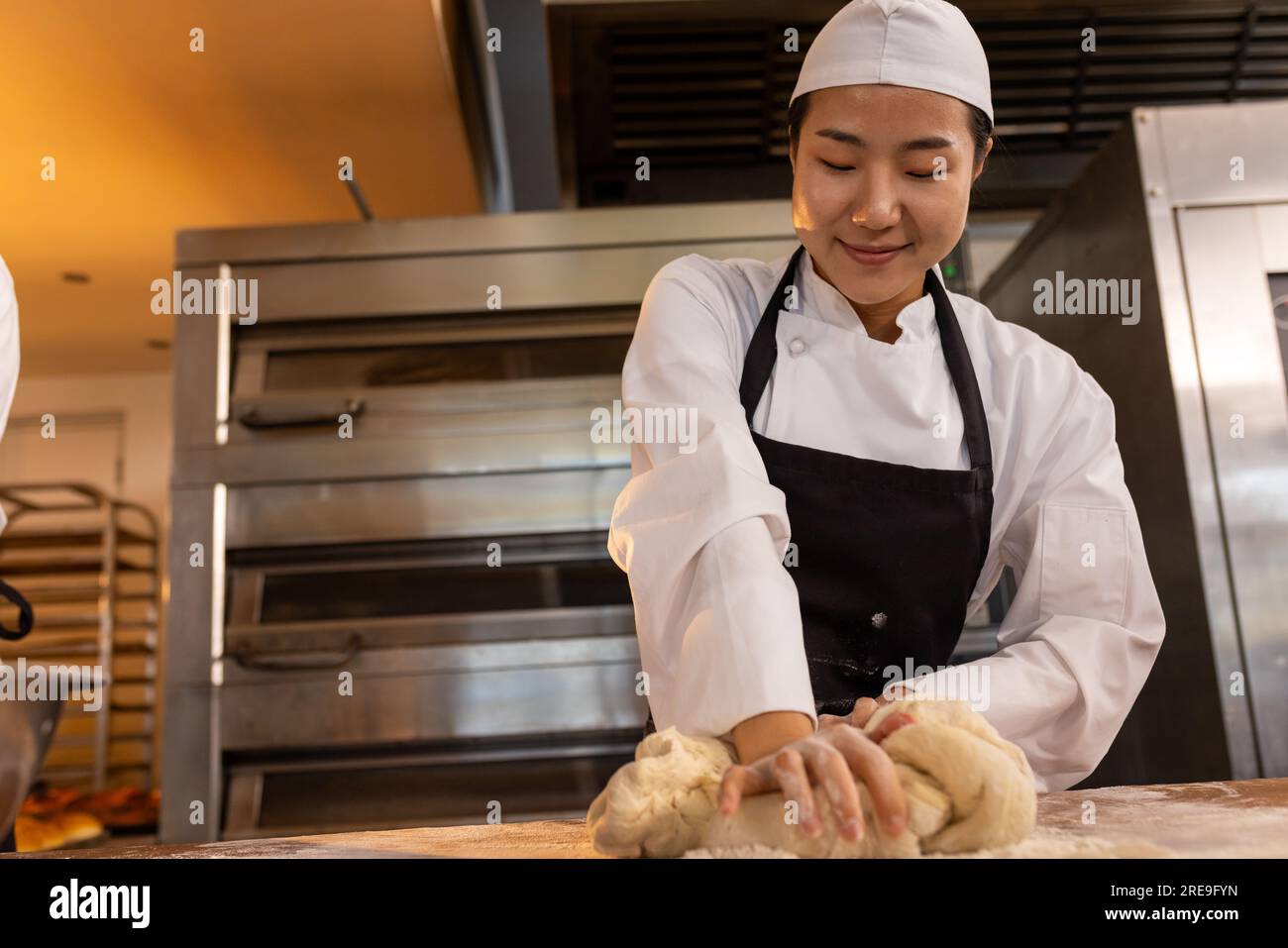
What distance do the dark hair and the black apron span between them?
0.83 ft

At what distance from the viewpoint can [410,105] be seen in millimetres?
2555

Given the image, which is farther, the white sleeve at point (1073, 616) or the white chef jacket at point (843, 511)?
the white sleeve at point (1073, 616)

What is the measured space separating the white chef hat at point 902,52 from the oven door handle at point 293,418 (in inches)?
53.0

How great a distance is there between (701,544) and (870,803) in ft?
1.19

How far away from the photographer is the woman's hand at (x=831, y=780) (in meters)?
0.67

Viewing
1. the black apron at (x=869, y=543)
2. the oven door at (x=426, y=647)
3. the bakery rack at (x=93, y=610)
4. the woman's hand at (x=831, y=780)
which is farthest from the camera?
the bakery rack at (x=93, y=610)

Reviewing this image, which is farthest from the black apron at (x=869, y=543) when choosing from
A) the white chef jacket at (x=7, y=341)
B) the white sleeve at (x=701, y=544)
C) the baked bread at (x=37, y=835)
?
the baked bread at (x=37, y=835)

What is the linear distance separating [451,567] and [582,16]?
113cm
